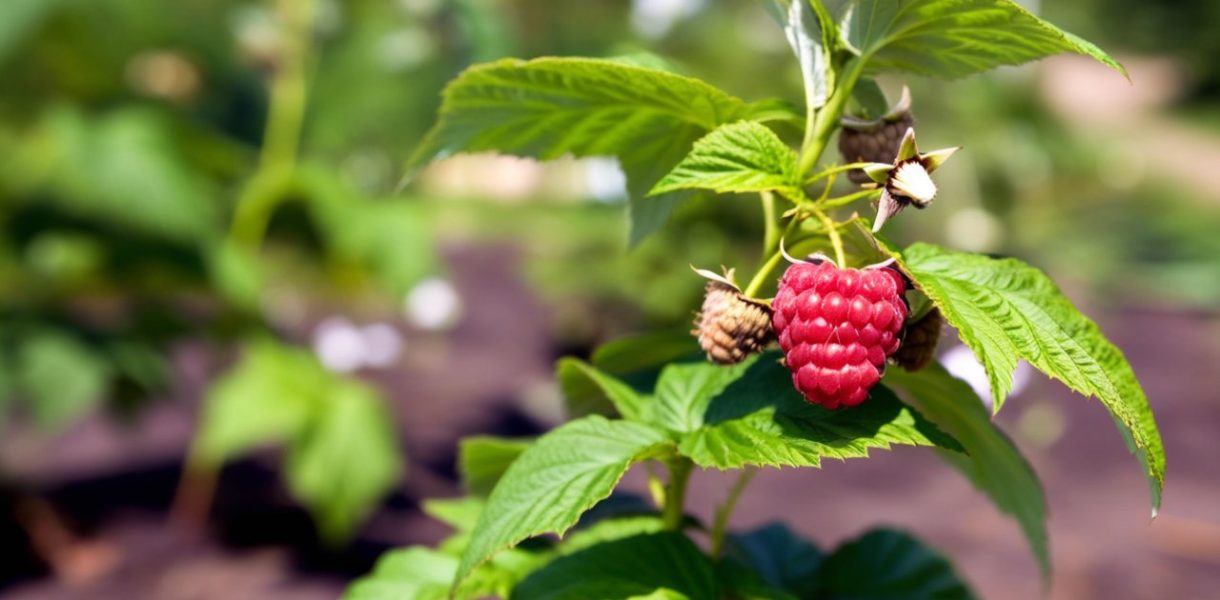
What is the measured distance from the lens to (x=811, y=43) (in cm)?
55

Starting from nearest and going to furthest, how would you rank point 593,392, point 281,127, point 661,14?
point 593,392
point 281,127
point 661,14

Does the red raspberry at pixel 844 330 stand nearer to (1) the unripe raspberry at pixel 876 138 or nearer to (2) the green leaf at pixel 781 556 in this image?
(1) the unripe raspberry at pixel 876 138

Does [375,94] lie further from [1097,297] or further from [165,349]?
[1097,297]

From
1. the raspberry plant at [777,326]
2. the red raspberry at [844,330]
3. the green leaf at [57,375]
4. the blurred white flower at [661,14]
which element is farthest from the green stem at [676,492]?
the blurred white flower at [661,14]

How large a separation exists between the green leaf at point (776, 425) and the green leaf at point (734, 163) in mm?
108

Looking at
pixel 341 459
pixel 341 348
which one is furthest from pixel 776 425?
pixel 341 348

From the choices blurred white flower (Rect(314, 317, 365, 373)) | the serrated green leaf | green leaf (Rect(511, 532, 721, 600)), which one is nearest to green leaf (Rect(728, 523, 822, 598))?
green leaf (Rect(511, 532, 721, 600))

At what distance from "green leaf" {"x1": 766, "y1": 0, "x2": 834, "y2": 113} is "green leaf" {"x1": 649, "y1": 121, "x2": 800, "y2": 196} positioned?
0.05 meters

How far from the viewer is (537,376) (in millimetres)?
3816

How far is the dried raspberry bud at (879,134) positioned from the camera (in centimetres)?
54

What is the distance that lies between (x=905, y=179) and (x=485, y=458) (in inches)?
12.6

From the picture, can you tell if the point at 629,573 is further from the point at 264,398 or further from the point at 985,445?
the point at 264,398

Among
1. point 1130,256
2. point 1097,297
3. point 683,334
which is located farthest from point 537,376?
point 1130,256

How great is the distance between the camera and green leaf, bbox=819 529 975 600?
73cm
